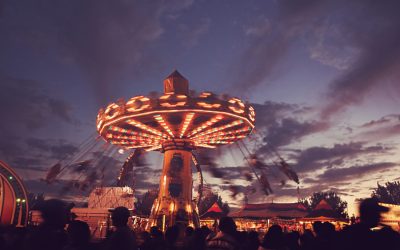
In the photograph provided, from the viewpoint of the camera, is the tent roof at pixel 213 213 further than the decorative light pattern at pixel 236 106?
Yes

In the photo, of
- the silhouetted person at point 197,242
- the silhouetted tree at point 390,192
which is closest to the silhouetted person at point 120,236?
the silhouetted person at point 197,242

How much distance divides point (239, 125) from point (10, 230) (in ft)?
A: 83.0

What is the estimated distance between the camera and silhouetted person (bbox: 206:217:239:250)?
226 inches

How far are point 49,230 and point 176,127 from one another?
26799 millimetres

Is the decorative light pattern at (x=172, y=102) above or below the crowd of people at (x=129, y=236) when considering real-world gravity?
above

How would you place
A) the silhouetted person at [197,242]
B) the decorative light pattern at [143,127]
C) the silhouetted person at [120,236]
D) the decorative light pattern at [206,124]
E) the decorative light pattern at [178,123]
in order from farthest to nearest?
the decorative light pattern at [143,127] < the decorative light pattern at [206,124] < the decorative light pattern at [178,123] < the silhouetted person at [197,242] < the silhouetted person at [120,236]

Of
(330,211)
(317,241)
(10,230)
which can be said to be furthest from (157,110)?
(317,241)

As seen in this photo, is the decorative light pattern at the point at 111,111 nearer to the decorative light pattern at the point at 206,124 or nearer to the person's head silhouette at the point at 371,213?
the decorative light pattern at the point at 206,124

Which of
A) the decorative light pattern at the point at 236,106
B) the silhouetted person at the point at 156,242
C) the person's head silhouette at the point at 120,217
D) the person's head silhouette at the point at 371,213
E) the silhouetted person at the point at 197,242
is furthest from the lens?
the decorative light pattern at the point at 236,106

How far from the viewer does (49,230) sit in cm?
425

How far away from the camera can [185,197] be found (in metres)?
31.6

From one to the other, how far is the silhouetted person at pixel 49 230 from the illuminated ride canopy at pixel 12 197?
107ft

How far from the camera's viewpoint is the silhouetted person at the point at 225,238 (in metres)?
5.74

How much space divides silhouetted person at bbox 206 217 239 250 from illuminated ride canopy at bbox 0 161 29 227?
32.0m
